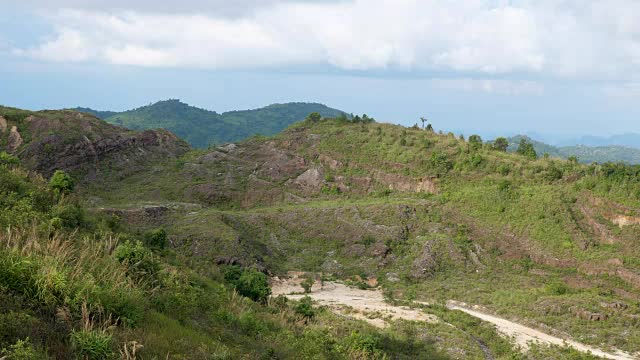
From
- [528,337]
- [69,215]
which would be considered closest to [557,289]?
[528,337]

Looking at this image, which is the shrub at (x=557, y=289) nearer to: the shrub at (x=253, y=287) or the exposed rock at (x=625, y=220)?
the exposed rock at (x=625, y=220)

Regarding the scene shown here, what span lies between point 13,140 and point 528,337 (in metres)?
57.8

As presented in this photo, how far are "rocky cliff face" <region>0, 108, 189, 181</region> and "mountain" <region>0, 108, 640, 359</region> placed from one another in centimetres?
27

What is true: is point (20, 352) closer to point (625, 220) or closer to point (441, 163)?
point (625, 220)

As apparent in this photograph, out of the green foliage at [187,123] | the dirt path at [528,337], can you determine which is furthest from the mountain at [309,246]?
the green foliage at [187,123]

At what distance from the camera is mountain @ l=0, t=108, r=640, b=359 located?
27.1ft

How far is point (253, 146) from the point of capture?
2466 inches

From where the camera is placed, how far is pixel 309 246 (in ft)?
134

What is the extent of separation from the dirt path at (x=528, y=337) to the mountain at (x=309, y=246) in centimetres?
46

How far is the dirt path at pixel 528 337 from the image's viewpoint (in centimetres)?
2345

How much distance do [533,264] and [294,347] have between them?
30.6 m

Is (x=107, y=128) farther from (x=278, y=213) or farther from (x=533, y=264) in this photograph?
(x=533, y=264)

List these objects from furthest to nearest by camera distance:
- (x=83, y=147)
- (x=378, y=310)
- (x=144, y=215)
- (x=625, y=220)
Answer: (x=83, y=147) → (x=144, y=215) → (x=625, y=220) → (x=378, y=310)

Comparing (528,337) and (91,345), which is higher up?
(91,345)
